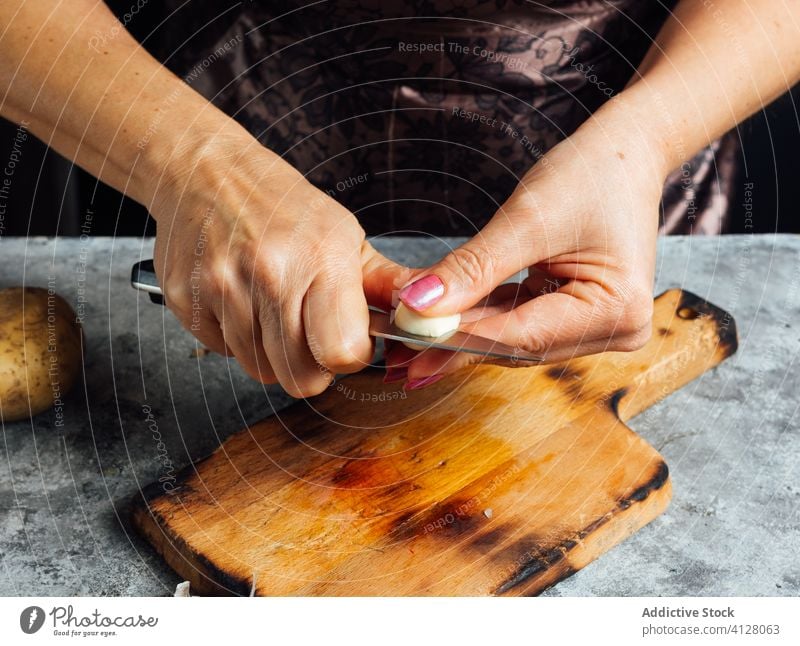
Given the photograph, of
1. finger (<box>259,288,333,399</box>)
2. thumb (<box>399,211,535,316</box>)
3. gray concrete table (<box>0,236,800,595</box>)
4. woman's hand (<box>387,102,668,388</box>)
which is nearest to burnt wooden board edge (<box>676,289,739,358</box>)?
gray concrete table (<box>0,236,800,595</box>)

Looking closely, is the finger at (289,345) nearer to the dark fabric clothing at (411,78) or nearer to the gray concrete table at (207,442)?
the gray concrete table at (207,442)

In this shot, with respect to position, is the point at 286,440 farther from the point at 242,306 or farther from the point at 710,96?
the point at 710,96

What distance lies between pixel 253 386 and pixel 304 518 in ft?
0.56

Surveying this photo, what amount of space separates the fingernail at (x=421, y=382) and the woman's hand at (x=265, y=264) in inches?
2.8

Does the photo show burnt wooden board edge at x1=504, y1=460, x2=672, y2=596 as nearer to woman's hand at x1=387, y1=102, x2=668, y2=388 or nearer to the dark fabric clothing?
woman's hand at x1=387, y1=102, x2=668, y2=388

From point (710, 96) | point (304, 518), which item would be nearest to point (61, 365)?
point (304, 518)

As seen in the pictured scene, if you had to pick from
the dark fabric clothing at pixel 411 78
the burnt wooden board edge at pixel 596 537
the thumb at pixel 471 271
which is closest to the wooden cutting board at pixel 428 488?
the burnt wooden board edge at pixel 596 537

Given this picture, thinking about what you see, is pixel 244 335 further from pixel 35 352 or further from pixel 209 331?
pixel 35 352

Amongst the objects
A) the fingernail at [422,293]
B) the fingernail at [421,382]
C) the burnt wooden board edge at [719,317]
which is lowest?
the fingernail at [421,382]

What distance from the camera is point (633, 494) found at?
562 millimetres

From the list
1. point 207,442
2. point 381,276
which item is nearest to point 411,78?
point 381,276

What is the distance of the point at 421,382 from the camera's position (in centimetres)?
63

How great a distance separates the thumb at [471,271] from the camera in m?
0.54

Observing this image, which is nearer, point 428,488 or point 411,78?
point 428,488
